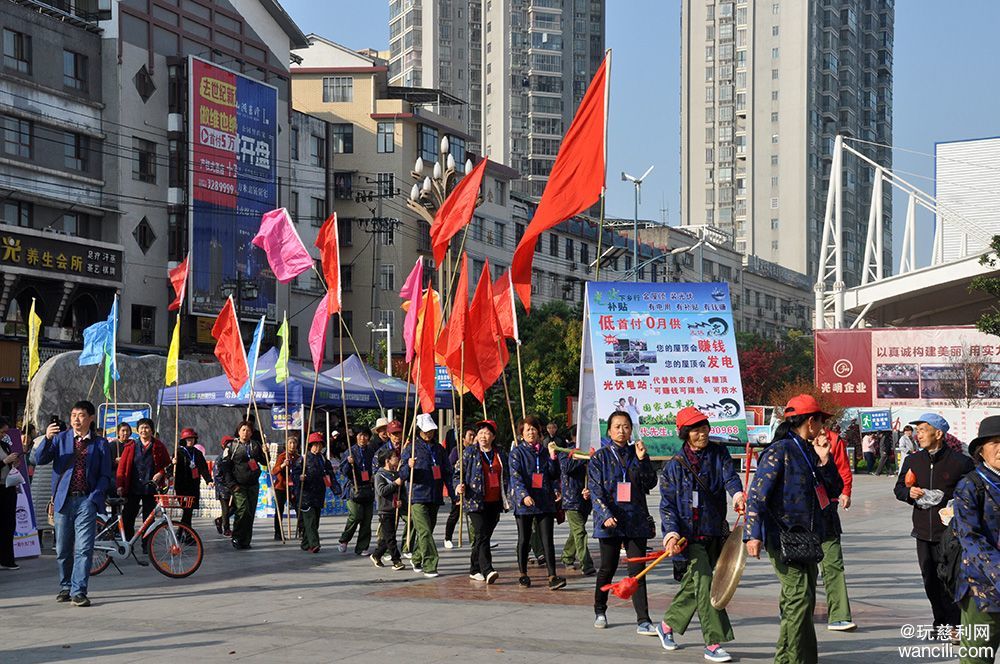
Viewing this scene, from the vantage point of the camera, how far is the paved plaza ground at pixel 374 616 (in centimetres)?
962

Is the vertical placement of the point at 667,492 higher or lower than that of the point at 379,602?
higher

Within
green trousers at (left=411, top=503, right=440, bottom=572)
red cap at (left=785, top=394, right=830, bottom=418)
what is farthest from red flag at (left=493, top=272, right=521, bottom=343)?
red cap at (left=785, top=394, right=830, bottom=418)

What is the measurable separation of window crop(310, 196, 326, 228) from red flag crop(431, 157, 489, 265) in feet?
141

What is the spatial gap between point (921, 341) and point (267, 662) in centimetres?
4905

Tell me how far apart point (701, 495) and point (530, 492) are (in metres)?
3.75

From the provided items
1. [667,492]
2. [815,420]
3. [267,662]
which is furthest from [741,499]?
[267,662]

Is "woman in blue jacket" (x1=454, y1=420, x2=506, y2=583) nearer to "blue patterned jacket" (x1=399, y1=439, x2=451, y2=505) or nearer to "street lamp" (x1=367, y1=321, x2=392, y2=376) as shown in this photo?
"blue patterned jacket" (x1=399, y1=439, x2=451, y2=505)

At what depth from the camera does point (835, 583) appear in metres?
10.5

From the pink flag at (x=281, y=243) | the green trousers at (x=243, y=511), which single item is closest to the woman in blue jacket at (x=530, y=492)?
the green trousers at (x=243, y=511)

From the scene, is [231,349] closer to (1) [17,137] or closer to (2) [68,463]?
(2) [68,463]

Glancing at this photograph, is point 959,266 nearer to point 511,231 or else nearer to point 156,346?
point 511,231

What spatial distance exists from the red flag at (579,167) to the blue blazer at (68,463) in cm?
459

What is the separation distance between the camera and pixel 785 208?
12525 cm

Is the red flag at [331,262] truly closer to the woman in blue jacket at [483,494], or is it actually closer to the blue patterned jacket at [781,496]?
the woman in blue jacket at [483,494]
